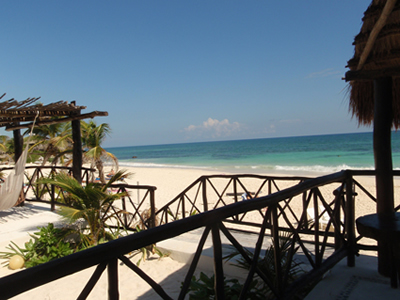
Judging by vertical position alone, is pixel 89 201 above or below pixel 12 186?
below

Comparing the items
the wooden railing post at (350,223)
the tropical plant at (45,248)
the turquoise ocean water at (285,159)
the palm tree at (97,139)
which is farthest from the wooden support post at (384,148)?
the palm tree at (97,139)

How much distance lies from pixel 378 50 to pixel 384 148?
83 centimetres

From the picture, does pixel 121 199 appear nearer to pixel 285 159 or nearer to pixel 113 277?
pixel 113 277

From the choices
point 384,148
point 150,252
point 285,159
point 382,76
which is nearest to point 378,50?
point 382,76

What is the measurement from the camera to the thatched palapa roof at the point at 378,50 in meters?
2.31

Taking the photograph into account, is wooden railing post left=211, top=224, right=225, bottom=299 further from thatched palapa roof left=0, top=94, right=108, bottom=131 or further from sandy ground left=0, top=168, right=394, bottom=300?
thatched palapa roof left=0, top=94, right=108, bottom=131

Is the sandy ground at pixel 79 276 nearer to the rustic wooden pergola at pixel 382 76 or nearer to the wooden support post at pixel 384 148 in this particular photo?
the wooden support post at pixel 384 148

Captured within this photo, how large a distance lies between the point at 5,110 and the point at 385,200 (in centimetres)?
562

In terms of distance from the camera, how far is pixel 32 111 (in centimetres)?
532

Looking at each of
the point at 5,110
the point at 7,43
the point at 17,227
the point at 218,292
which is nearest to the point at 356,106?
the point at 218,292

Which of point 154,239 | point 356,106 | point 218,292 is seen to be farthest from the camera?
point 356,106

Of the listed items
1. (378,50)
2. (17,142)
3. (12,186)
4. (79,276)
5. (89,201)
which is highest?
(378,50)

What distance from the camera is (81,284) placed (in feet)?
11.3

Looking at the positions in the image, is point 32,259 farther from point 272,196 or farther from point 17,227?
point 272,196
